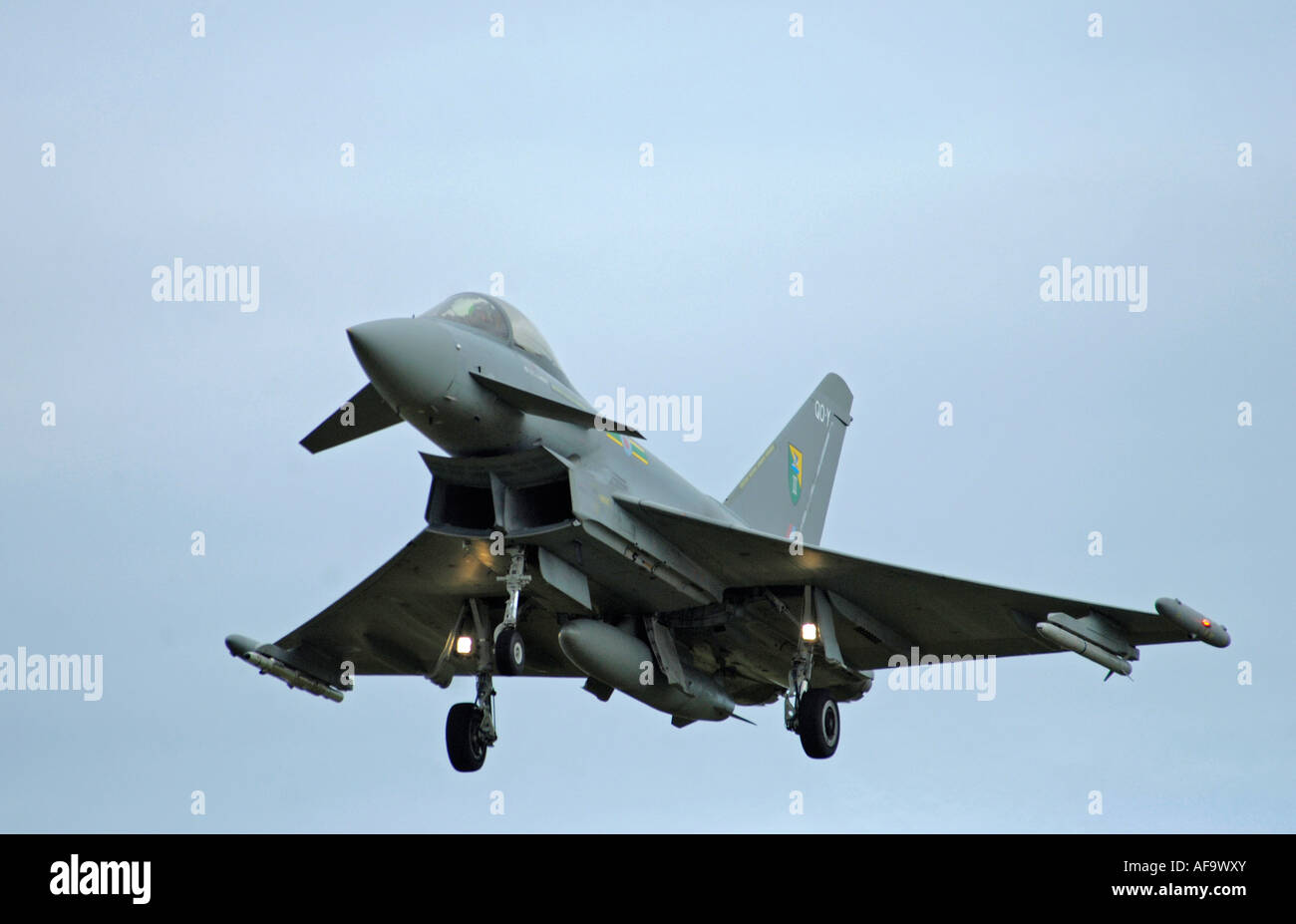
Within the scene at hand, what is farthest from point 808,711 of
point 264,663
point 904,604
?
point 264,663

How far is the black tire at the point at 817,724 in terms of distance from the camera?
23406mm

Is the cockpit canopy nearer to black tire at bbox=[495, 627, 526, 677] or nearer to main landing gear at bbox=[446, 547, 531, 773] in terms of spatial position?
main landing gear at bbox=[446, 547, 531, 773]

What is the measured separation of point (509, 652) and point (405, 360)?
3.68 metres

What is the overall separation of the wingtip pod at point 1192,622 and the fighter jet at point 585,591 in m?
0.02

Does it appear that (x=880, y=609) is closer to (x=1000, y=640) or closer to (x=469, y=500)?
(x=1000, y=640)

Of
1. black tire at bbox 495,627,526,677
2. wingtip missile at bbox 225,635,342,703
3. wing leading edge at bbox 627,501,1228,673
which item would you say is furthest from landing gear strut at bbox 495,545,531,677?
wingtip missile at bbox 225,635,342,703

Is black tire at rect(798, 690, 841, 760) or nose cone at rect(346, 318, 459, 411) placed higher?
nose cone at rect(346, 318, 459, 411)

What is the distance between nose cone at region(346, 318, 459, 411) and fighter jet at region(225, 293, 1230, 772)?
0.03m

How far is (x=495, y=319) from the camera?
22297 mm

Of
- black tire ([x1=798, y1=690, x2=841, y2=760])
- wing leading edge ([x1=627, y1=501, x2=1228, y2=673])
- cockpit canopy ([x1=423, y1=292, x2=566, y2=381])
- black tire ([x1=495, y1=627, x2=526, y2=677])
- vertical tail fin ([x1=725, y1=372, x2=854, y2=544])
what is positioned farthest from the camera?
vertical tail fin ([x1=725, y1=372, x2=854, y2=544])

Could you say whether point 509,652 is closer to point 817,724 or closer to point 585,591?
point 585,591

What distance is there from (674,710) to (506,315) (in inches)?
236

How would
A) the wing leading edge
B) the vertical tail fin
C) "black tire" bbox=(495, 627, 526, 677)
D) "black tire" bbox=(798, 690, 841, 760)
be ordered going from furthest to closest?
the vertical tail fin, "black tire" bbox=(798, 690, 841, 760), the wing leading edge, "black tire" bbox=(495, 627, 526, 677)

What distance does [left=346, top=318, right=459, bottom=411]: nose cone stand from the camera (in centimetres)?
2031
